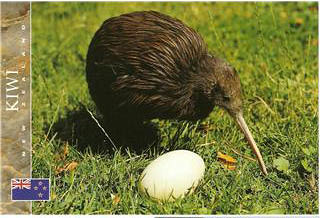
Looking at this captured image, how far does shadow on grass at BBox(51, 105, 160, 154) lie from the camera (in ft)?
9.55

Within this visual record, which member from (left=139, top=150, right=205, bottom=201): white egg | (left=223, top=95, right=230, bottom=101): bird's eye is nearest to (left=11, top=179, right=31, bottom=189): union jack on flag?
(left=139, top=150, right=205, bottom=201): white egg

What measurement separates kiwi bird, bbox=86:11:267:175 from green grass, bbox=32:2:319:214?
0.20 m

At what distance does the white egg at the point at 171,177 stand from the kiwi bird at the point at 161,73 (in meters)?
0.29

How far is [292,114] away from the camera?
10.2 ft

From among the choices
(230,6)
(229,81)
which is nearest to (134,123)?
(229,81)

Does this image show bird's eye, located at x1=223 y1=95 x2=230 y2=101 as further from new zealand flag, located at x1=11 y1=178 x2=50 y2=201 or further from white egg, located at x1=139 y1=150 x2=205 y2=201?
new zealand flag, located at x1=11 y1=178 x2=50 y2=201

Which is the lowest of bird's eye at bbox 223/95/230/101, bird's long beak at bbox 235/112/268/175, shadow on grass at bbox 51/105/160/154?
shadow on grass at bbox 51/105/160/154

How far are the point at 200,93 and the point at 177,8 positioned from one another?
1601 mm

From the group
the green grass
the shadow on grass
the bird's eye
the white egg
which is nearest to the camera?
the white egg

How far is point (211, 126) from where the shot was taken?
3.07m

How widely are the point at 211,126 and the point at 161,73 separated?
0.61 m

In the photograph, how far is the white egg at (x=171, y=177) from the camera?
7.87 ft

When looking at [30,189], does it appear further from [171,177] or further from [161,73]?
[161,73]

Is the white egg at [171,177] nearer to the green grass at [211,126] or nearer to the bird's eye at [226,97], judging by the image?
the green grass at [211,126]
